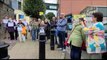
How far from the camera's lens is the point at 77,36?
339 inches

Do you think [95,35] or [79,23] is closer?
[95,35]

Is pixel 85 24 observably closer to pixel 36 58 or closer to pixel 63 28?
pixel 36 58

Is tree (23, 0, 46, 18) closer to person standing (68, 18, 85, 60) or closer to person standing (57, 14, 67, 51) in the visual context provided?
person standing (57, 14, 67, 51)

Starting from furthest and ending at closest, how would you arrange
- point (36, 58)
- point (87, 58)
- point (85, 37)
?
point (36, 58) → point (87, 58) → point (85, 37)

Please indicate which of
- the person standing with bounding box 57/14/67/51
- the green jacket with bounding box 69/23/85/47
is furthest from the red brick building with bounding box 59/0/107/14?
the green jacket with bounding box 69/23/85/47

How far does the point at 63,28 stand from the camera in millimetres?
13938

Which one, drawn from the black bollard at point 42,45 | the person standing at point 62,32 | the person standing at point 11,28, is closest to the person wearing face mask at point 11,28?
the person standing at point 11,28

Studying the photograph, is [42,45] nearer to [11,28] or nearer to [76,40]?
[76,40]

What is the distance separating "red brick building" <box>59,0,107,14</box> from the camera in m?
60.4

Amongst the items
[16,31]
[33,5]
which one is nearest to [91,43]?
[16,31]

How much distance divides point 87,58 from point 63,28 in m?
3.33

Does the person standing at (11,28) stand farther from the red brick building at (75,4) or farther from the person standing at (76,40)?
the red brick building at (75,4)

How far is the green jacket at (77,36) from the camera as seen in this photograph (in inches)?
336

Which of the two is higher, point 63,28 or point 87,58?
point 63,28
